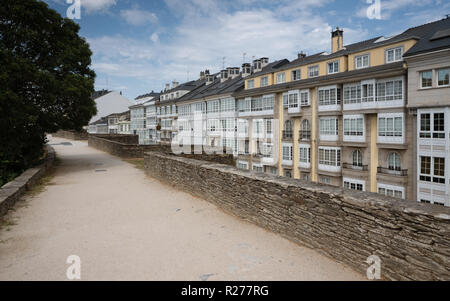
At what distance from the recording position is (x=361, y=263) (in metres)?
4.45

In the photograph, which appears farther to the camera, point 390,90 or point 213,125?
point 213,125

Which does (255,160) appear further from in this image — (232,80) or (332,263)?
(332,263)

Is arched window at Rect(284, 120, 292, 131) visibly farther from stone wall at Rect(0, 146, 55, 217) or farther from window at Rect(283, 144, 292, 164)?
stone wall at Rect(0, 146, 55, 217)

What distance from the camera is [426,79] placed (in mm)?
22984

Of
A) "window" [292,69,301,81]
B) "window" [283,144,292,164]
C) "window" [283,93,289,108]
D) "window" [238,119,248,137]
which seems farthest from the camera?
"window" [238,119,248,137]

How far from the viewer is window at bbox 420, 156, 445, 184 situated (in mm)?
22859

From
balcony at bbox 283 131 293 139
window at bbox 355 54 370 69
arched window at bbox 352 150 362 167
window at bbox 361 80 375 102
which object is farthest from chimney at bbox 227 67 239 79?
arched window at bbox 352 150 362 167

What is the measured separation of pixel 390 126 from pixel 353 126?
3.63m

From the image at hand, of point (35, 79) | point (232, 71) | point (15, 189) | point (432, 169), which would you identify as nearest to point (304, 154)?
point (432, 169)

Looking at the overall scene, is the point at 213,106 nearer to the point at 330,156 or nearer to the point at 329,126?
the point at 329,126

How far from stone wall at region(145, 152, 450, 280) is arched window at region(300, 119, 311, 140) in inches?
1106

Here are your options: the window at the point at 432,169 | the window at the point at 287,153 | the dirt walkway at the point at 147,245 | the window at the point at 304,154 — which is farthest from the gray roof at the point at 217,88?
the dirt walkway at the point at 147,245

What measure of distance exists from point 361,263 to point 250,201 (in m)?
3.04
